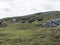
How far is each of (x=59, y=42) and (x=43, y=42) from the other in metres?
2.08

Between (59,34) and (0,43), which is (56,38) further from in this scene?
(0,43)

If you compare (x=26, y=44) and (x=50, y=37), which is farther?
(x=50, y=37)

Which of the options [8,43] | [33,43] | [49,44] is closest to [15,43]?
[8,43]

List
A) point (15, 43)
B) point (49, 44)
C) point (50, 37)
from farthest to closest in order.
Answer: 1. point (50, 37)
2. point (15, 43)
3. point (49, 44)

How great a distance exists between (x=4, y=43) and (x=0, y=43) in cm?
76

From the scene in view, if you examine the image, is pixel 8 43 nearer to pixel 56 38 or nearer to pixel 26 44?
pixel 26 44

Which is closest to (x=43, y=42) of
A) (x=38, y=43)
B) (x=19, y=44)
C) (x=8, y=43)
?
(x=38, y=43)

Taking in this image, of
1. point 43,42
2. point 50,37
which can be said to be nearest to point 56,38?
point 50,37

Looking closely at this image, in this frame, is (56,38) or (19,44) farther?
(56,38)

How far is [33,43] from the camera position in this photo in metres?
24.5

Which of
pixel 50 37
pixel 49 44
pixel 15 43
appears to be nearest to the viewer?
pixel 49 44

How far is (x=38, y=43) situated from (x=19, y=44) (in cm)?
247

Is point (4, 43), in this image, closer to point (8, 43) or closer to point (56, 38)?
point (8, 43)

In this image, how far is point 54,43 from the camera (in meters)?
24.9
